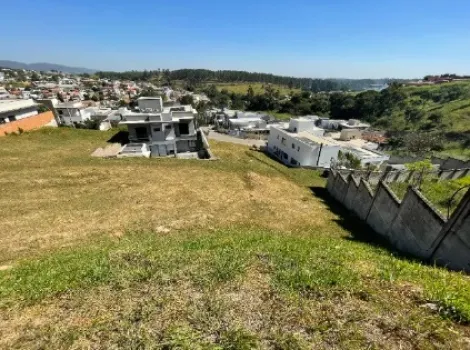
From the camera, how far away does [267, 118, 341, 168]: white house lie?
3194cm

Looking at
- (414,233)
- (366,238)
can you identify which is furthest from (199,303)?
(366,238)

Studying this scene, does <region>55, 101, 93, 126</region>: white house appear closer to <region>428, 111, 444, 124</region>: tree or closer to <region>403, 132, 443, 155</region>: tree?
<region>403, 132, 443, 155</region>: tree

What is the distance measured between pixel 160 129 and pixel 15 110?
56.1 feet

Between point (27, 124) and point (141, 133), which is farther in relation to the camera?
point (141, 133)

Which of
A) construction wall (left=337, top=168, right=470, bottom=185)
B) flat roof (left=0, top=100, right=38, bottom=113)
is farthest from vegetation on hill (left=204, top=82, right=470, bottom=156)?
flat roof (left=0, top=100, right=38, bottom=113)

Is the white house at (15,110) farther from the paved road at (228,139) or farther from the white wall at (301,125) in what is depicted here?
the white wall at (301,125)

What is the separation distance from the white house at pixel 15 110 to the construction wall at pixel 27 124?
101 inches

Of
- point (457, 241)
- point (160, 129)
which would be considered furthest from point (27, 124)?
point (457, 241)

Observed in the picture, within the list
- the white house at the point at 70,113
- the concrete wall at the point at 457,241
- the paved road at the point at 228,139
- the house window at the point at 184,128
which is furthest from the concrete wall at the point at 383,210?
the white house at the point at 70,113

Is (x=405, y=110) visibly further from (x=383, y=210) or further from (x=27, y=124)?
(x=27, y=124)

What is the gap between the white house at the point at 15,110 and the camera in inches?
1048

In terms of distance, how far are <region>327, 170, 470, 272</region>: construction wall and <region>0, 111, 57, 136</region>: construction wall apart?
30952 millimetres

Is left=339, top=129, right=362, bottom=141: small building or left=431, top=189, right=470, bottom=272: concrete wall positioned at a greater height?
left=431, top=189, right=470, bottom=272: concrete wall

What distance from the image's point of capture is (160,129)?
27438 mm
